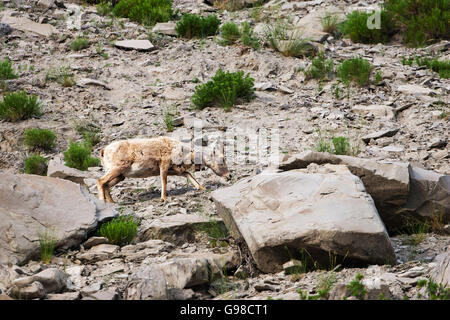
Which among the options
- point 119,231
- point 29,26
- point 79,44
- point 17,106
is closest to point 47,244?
point 119,231

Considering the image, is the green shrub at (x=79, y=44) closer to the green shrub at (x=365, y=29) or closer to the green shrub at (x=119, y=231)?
the green shrub at (x=365, y=29)

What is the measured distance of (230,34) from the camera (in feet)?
50.1

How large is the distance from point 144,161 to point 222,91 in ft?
12.3

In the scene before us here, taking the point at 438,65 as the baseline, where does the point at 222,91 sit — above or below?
below

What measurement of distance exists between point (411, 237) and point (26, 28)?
1272 centimetres

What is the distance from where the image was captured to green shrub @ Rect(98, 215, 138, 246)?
7.15m

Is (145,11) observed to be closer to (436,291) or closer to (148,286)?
(148,286)

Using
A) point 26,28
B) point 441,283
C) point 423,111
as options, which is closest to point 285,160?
point 441,283

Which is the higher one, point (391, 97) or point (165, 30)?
point (165, 30)

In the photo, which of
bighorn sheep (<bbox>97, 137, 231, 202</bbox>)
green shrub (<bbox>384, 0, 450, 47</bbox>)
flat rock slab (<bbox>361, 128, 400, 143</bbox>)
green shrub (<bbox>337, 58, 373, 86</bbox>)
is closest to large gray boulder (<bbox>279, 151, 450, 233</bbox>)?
bighorn sheep (<bbox>97, 137, 231, 202</bbox>)

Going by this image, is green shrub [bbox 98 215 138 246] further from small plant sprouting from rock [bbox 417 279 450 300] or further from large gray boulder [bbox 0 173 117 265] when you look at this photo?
small plant sprouting from rock [bbox 417 279 450 300]

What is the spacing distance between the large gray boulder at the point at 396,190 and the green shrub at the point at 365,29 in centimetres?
861

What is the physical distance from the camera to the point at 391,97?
41.0 ft
